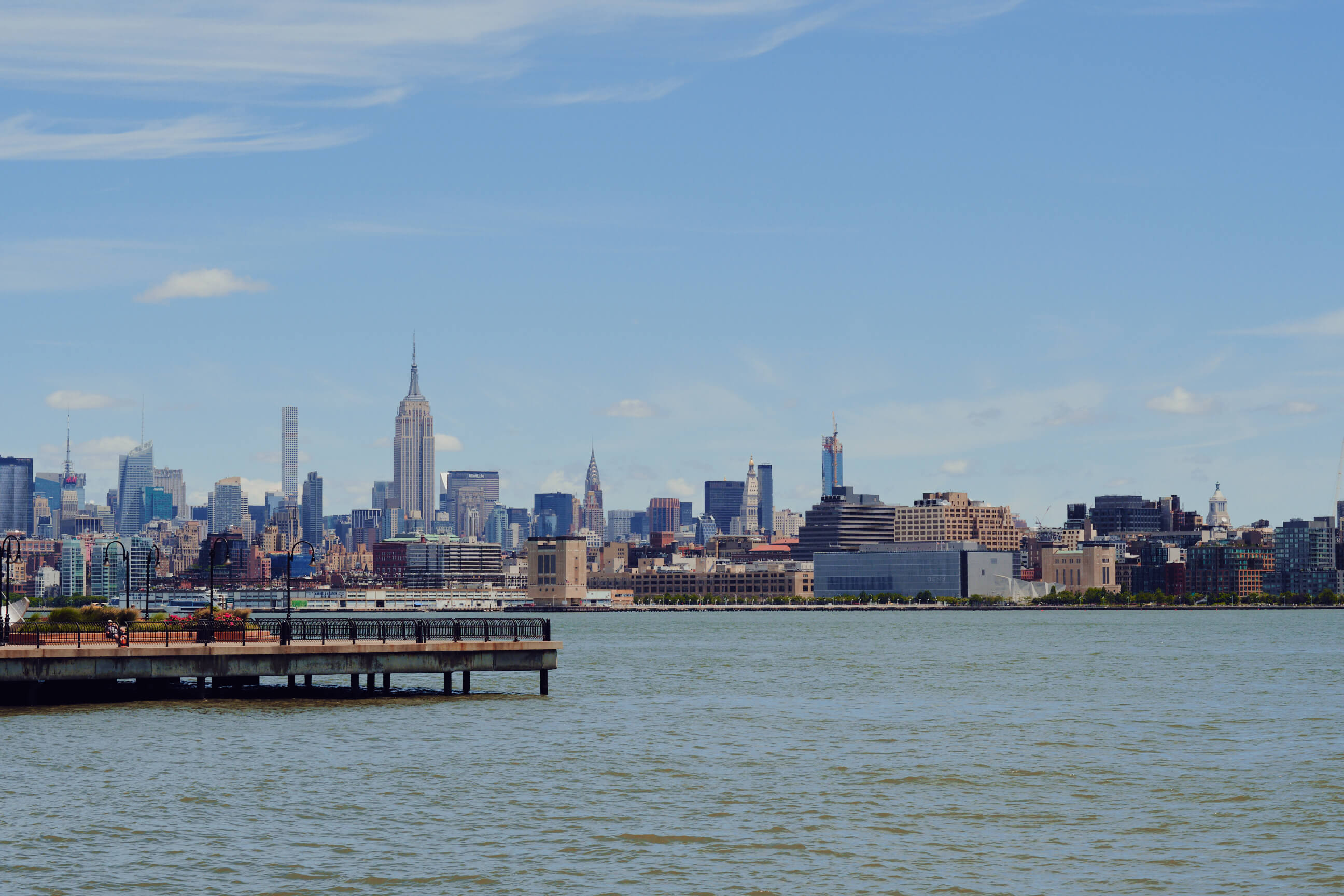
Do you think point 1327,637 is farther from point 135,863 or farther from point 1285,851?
point 135,863

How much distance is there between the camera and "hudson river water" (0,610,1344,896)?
34312 mm

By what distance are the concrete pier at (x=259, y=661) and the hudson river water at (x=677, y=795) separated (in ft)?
5.08

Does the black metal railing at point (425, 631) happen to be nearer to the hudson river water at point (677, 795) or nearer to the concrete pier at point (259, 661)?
the concrete pier at point (259, 661)

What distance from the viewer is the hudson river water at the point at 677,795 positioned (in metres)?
34.3

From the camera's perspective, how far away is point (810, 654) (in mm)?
131625

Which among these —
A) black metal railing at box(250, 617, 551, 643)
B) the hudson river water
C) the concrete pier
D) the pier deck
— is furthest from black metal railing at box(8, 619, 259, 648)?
the hudson river water

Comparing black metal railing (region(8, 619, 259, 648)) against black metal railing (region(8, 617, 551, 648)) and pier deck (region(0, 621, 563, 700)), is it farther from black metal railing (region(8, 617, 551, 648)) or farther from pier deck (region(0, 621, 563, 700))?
pier deck (region(0, 621, 563, 700))

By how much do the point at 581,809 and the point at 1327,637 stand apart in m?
155

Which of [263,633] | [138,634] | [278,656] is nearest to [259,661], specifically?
[278,656]

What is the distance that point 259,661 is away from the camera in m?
66.2

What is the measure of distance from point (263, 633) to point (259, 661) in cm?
1050

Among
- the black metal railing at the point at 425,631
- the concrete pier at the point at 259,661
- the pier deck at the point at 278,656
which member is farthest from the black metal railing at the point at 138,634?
the black metal railing at the point at 425,631

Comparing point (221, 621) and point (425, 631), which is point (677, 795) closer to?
point (425, 631)

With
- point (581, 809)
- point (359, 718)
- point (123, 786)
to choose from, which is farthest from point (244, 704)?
point (581, 809)
